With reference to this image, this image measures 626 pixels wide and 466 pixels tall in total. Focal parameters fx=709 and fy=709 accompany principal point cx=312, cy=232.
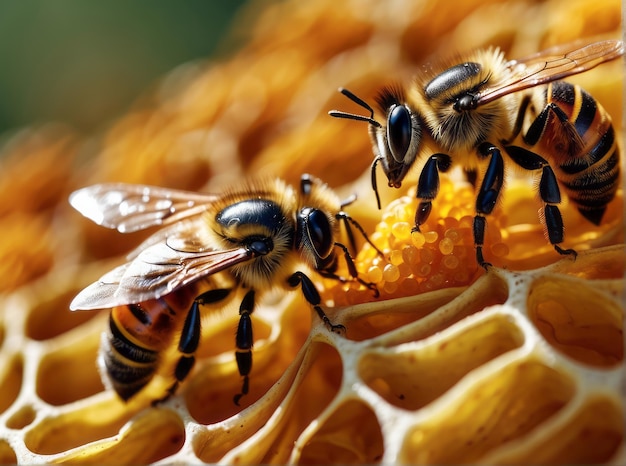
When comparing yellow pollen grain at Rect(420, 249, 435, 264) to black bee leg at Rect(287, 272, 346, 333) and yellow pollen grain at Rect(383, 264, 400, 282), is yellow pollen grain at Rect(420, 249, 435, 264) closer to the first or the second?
yellow pollen grain at Rect(383, 264, 400, 282)

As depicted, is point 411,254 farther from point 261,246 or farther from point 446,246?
point 261,246

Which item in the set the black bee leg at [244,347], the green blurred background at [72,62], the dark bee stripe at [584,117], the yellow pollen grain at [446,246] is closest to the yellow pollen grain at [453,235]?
the yellow pollen grain at [446,246]

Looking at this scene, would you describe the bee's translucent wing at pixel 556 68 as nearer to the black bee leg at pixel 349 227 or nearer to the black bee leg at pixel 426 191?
the black bee leg at pixel 426 191

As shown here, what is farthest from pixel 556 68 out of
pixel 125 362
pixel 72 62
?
pixel 72 62

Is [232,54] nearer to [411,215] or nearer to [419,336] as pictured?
[411,215]

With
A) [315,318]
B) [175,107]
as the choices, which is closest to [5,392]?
[315,318]

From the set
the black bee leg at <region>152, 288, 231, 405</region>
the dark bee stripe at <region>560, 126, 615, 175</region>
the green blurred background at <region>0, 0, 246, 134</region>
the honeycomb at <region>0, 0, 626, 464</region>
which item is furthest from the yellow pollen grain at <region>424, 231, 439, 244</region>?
the green blurred background at <region>0, 0, 246, 134</region>
